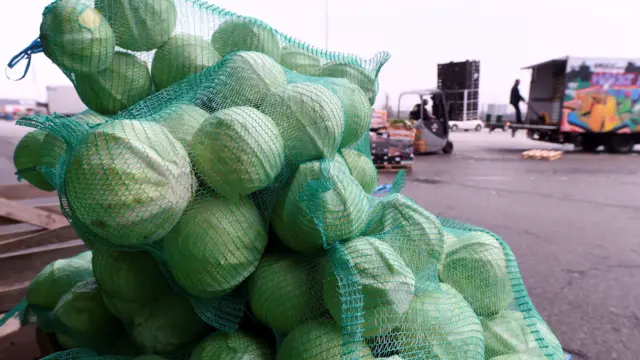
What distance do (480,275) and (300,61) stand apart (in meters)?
1.22

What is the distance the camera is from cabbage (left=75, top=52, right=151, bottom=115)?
5.71 feet

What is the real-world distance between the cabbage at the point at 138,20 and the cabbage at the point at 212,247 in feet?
2.64

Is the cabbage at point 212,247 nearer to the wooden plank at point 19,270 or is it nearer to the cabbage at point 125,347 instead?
the cabbage at point 125,347

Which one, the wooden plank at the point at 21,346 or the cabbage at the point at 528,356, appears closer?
the cabbage at the point at 528,356

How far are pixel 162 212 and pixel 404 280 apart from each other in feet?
2.55

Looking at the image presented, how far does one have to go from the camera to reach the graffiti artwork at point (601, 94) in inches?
580

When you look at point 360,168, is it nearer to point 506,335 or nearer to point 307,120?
point 307,120

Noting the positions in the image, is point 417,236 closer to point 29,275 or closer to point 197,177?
point 197,177

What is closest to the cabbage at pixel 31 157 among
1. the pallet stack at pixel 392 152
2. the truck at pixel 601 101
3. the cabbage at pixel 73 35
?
the cabbage at pixel 73 35

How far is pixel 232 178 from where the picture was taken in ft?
4.54

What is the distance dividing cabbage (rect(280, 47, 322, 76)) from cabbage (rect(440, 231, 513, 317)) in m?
1.03

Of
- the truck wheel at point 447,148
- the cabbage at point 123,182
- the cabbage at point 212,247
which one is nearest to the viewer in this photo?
the cabbage at point 123,182

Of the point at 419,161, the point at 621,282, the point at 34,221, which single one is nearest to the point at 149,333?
the point at 34,221

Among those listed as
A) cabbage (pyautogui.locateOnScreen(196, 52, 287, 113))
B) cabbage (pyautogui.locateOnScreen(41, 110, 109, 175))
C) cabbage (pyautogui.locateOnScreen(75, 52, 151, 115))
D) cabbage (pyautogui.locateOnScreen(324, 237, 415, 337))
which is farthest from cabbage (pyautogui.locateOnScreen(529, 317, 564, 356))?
cabbage (pyautogui.locateOnScreen(41, 110, 109, 175))
